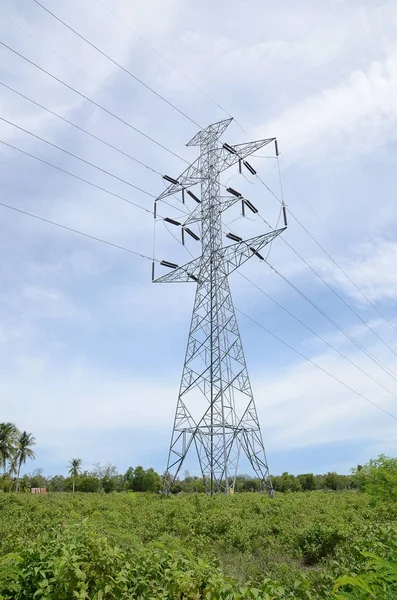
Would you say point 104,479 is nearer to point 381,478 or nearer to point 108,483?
point 108,483

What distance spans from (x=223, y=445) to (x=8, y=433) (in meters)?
39.5

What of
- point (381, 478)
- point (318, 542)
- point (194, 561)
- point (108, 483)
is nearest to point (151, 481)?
point (108, 483)

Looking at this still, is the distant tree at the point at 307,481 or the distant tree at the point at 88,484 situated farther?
the distant tree at the point at 307,481

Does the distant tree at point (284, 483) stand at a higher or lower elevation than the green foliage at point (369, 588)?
higher

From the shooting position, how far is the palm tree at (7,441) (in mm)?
49928

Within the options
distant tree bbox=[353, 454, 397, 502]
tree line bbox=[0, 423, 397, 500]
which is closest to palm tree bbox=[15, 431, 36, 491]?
tree line bbox=[0, 423, 397, 500]

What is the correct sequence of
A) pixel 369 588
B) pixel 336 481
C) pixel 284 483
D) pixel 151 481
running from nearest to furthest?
pixel 369 588
pixel 151 481
pixel 284 483
pixel 336 481

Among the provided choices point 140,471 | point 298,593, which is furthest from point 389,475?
point 140,471

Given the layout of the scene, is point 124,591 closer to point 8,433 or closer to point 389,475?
point 389,475

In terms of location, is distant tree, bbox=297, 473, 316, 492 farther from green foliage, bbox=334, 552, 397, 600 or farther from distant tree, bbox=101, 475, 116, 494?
green foliage, bbox=334, 552, 397, 600

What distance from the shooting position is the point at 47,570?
4.22 m

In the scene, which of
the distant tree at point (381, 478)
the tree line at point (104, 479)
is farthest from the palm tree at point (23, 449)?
the distant tree at point (381, 478)

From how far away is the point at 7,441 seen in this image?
50.3m

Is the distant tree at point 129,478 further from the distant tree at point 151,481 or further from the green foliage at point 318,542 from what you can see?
the green foliage at point 318,542
